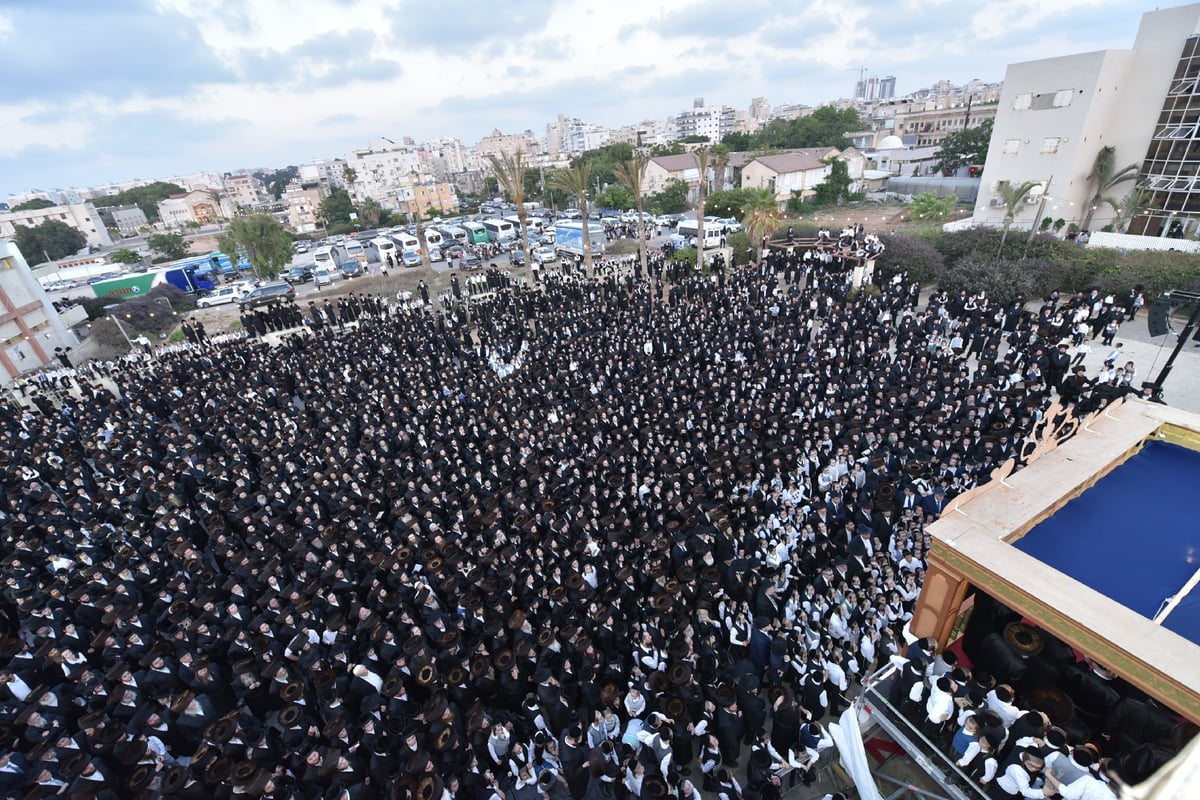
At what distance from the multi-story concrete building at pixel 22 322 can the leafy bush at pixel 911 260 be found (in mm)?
35645

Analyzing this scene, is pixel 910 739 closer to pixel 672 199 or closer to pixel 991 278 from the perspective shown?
pixel 991 278

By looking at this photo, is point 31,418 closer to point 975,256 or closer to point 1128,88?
point 975,256

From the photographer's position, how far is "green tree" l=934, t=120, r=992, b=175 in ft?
136

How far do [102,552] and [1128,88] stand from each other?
37233 mm

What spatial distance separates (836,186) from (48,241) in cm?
7887

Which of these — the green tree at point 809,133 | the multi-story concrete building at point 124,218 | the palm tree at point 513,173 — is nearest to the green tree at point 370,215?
the green tree at point 809,133

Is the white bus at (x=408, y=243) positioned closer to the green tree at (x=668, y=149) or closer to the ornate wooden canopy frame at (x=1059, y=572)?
the green tree at (x=668, y=149)

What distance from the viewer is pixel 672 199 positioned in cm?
4672

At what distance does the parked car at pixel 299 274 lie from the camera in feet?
123

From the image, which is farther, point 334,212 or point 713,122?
point 713,122

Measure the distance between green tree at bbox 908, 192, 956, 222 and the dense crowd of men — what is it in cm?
2073

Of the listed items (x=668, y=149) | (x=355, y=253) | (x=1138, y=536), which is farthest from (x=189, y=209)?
(x=1138, y=536)

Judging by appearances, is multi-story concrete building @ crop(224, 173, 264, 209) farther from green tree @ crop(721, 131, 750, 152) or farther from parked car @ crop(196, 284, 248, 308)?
green tree @ crop(721, 131, 750, 152)

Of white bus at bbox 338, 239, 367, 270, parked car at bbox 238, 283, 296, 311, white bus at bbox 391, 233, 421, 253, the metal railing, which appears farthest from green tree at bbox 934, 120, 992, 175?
parked car at bbox 238, 283, 296, 311
